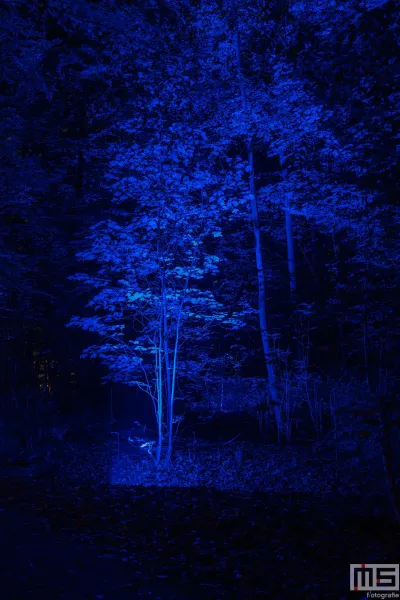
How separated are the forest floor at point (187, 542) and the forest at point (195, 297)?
0.03m

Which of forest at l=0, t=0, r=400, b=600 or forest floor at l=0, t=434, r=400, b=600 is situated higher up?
forest at l=0, t=0, r=400, b=600

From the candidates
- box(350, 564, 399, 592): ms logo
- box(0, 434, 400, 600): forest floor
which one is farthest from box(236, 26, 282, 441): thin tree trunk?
box(350, 564, 399, 592): ms logo

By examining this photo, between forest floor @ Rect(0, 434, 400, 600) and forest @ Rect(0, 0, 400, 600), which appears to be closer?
forest floor @ Rect(0, 434, 400, 600)

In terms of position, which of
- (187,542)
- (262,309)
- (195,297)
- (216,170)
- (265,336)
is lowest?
(187,542)

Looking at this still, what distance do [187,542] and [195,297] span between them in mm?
5292

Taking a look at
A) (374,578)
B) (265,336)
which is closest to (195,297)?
(265,336)

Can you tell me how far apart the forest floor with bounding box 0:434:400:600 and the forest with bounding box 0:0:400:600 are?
33 mm

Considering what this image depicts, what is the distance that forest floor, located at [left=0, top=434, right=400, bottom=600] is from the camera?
4.25 meters

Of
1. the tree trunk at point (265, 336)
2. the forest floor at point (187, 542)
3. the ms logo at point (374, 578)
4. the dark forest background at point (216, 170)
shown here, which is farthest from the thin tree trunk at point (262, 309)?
the ms logo at point (374, 578)

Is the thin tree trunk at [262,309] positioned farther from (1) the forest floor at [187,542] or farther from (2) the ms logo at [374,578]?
(2) the ms logo at [374,578]

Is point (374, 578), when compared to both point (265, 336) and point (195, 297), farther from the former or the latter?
point (265, 336)

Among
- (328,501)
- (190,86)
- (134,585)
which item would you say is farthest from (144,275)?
(134,585)

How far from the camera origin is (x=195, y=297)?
9875 mm

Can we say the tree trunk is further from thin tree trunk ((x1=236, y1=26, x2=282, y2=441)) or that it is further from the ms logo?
the ms logo
